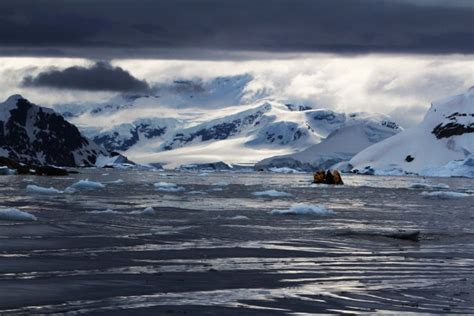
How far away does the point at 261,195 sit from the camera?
66250 mm

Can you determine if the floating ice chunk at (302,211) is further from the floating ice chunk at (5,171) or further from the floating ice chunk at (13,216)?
the floating ice chunk at (5,171)

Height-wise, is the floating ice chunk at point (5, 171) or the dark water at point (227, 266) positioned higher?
the floating ice chunk at point (5, 171)

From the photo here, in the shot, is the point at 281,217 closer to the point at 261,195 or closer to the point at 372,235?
the point at 372,235

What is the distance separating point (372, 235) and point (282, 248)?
5.80 meters

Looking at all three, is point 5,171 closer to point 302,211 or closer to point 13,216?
point 302,211

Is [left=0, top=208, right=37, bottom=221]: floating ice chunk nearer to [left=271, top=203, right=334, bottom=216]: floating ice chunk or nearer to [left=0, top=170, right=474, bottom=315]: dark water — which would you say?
[left=0, top=170, right=474, bottom=315]: dark water

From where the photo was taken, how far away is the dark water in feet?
56.7

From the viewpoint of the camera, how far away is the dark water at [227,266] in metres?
17.3

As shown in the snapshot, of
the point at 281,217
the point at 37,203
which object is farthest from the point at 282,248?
the point at 37,203

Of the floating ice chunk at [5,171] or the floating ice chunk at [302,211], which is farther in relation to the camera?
the floating ice chunk at [5,171]

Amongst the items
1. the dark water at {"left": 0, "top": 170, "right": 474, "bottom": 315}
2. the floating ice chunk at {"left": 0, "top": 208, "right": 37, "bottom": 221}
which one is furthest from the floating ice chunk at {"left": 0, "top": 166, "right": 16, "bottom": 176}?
the floating ice chunk at {"left": 0, "top": 208, "right": 37, "bottom": 221}

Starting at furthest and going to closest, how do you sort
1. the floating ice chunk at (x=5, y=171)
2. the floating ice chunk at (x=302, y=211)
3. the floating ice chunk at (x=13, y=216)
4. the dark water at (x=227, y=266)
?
the floating ice chunk at (x=5, y=171) < the floating ice chunk at (x=302, y=211) < the floating ice chunk at (x=13, y=216) < the dark water at (x=227, y=266)

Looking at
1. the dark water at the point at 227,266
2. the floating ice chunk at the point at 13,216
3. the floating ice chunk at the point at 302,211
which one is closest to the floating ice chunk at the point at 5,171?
the floating ice chunk at the point at 302,211

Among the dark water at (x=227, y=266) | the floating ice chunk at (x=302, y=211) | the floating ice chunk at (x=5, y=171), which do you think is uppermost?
the floating ice chunk at (x=5, y=171)
